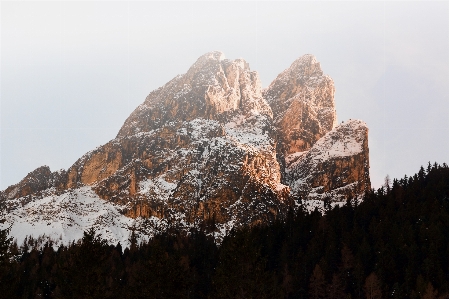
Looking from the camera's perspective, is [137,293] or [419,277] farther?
[419,277]

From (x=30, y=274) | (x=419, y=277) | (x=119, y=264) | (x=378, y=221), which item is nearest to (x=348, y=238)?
(x=378, y=221)

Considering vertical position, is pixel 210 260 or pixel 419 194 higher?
pixel 419 194

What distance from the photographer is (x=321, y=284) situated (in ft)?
295

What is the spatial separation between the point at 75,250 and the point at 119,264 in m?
79.8

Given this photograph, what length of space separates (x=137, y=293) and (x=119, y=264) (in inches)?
3091

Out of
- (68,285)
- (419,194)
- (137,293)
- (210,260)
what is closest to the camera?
(68,285)

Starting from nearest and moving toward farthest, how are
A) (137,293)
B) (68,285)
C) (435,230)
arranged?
(68,285), (137,293), (435,230)

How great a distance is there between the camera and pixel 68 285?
142ft

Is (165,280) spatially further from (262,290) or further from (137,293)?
(262,290)

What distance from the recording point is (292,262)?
106125 millimetres

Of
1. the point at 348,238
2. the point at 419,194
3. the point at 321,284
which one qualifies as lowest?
the point at 321,284

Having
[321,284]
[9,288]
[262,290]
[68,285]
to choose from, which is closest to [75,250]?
[68,285]

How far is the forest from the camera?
45.2 metres

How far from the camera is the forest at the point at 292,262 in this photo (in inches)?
1780
